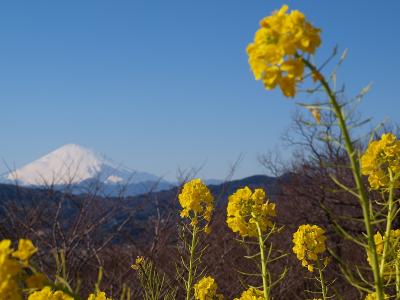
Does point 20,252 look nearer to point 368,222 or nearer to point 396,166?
point 368,222

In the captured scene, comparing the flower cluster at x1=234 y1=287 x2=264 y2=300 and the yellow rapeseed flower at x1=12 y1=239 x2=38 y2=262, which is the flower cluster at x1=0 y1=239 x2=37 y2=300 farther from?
the flower cluster at x1=234 y1=287 x2=264 y2=300

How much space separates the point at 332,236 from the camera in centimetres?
2486

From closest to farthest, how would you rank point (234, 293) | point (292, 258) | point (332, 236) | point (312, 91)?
point (312, 91) → point (234, 293) → point (292, 258) → point (332, 236)

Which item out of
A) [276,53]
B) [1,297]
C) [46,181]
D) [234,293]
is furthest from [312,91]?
[234,293]

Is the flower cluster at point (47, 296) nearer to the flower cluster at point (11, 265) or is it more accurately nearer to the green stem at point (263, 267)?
the flower cluster at point (11, 265)

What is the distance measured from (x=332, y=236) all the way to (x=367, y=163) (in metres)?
22.9

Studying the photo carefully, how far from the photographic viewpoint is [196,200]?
4.98 meters

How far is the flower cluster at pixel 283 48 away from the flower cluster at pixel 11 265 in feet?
2.82

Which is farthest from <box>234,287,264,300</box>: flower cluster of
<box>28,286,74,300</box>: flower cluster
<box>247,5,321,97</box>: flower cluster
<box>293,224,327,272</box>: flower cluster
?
<box>247,5,321,97</box>: flower cluster

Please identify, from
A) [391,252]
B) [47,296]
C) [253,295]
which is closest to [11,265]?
[47,296]

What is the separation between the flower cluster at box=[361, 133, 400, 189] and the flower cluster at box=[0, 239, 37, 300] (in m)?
2.16

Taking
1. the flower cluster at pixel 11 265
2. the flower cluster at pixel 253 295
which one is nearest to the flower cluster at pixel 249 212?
the flower cluster at pixel 253 295

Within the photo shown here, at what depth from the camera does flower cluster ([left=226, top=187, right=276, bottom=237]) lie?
3.68m

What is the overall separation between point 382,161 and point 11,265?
7.90 ft
